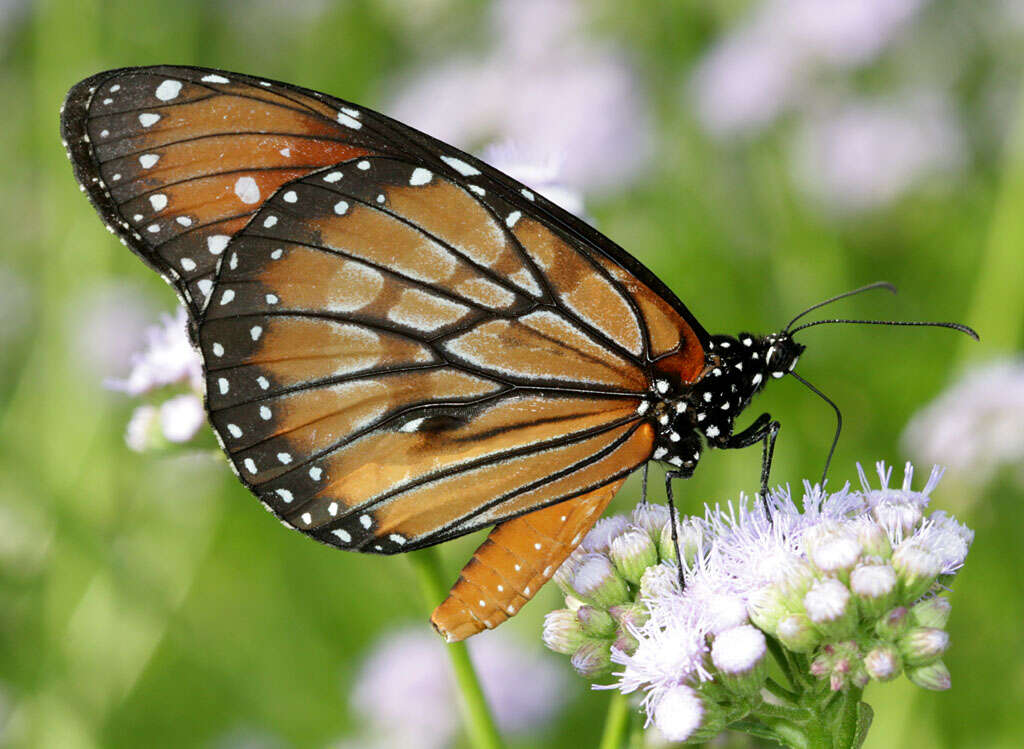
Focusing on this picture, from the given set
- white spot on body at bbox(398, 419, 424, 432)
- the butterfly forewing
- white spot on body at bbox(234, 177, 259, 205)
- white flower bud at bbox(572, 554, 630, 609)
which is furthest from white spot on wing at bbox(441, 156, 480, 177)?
white flower bud at bbox(572, 554, 630, 609)

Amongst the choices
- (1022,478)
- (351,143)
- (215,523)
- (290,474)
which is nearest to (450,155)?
(351,143)

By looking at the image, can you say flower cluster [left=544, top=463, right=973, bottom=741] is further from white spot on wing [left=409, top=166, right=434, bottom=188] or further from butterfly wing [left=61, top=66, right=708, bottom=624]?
white spot on wing [left=409, top=166, right=434, bottom=188]

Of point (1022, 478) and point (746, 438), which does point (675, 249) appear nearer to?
point (1022, 478)

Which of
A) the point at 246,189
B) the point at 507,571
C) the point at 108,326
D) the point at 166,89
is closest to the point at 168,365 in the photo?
the point at 246,189

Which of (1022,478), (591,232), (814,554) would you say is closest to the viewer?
(814,554)

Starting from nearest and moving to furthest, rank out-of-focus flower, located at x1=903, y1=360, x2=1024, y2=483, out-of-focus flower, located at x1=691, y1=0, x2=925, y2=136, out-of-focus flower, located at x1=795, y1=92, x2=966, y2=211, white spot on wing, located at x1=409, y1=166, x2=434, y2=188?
white spot on wing, located at x1=409, y1=166, x2=434, y2=188 → out-of-focus flower, located at x1=903, y1=360, x2=1024, y2=483 → out-of-focus flower, located at x1=691, y1=0, x2=925, y2=136 → out-of-focus flower, located at x1=795, y1=92, x2=966, y2=211

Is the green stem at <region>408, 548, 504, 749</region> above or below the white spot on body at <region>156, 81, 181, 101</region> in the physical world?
below
